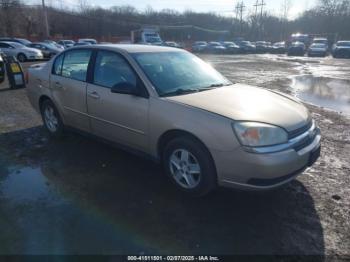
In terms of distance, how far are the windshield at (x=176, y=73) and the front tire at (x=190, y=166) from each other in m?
0.69

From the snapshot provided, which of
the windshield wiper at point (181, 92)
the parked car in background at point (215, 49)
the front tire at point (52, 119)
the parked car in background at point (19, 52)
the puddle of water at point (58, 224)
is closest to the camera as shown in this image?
the puddle of water at point (58, 224)

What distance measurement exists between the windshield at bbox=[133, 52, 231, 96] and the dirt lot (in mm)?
1223

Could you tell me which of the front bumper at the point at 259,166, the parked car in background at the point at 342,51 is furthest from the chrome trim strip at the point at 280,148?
the parked car in background at the point at 342,51

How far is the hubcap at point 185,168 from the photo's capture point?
3239 millimetres

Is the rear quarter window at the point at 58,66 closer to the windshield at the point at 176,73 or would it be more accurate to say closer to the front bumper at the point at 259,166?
the windshield at the point at 176,73

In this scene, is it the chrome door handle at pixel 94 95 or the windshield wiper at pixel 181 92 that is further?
the chrome door handle at pixel 94 95

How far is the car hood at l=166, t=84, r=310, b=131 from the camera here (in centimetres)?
302

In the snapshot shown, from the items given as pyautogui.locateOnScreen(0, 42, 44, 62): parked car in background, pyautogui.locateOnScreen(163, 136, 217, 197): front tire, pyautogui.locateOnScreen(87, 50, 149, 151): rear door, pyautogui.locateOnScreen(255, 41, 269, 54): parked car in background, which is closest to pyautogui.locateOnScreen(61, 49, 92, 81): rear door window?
pyautogui.locateOnScreen(87, 50, 149, 151): rear door

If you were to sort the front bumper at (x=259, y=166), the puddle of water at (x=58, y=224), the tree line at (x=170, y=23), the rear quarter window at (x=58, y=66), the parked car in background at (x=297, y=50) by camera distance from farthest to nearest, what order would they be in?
the tree line at (x=170, y=23) → the parked car in background at (x=297, y=50) → the rear quarter window at (x=58, y=66) → the front bumper at (x=259, y=166) → the puddle of water at (x=58, y=224)

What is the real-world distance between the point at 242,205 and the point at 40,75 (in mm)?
4201

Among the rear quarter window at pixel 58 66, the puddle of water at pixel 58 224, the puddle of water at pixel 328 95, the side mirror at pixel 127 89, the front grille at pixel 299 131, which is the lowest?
the puddle of water at pixel 328 95

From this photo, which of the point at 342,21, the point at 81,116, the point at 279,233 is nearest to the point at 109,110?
the point at 81,116

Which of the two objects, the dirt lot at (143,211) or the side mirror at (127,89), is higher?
the side mirror at (127,89)

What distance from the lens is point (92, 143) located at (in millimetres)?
4980
